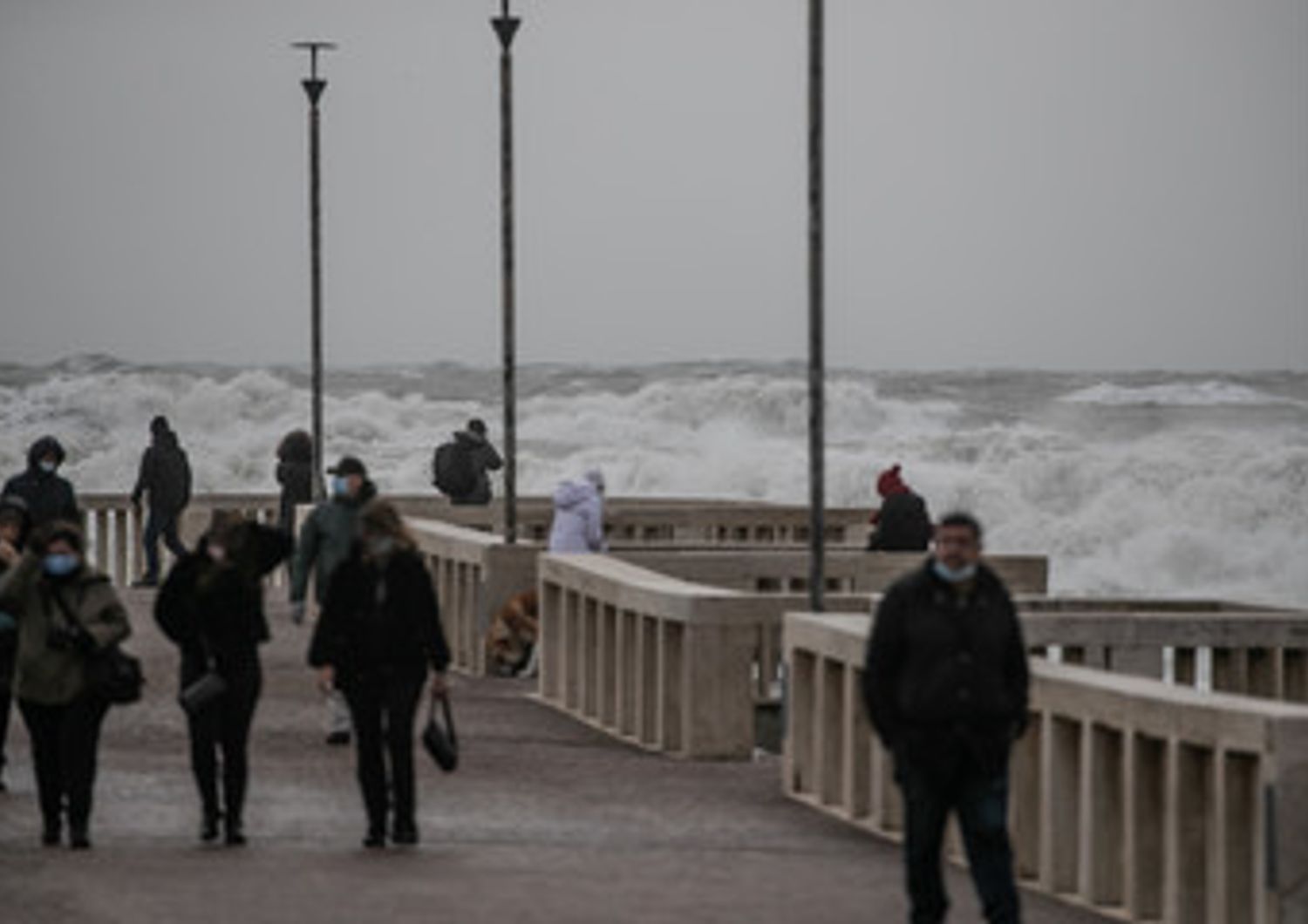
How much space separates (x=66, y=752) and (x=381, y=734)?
138 cm

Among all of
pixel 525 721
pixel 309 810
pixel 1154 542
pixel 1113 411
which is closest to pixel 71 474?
pixel 1154 542

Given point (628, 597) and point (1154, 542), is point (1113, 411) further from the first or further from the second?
point (628, 597)

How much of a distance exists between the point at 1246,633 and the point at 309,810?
4648 millimetres

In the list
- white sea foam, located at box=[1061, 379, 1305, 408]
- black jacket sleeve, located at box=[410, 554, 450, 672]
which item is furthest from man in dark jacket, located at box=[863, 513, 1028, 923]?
white sea foam, located at box=[1061, 379, 1305, 408]

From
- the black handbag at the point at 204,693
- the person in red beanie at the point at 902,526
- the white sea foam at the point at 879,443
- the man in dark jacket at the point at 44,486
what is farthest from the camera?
the white sea foam at the point at 879,443

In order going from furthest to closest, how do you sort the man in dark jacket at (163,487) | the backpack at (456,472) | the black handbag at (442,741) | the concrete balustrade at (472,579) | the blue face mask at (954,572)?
the man in dark jacket at (163,487) → the backpack at (456,472) → the concrete balustrade at (472,579) → the black handbag at (442,741) → the blue face mask at (954,572)

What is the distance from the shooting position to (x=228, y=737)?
18.5 m

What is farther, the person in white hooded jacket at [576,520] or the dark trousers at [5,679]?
the person in white hooded jacket at [576,520]

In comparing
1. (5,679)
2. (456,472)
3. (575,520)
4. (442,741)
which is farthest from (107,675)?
(456,472)

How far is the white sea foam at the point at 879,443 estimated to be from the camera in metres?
87.4

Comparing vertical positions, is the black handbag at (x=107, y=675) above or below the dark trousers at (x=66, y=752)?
above

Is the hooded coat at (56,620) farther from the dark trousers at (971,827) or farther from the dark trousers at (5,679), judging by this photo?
the dark trousers at (971,827)

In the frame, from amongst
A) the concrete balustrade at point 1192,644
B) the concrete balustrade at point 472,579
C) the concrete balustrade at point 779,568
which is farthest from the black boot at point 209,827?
the concrete balustrade at point 472,579

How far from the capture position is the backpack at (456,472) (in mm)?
41000
